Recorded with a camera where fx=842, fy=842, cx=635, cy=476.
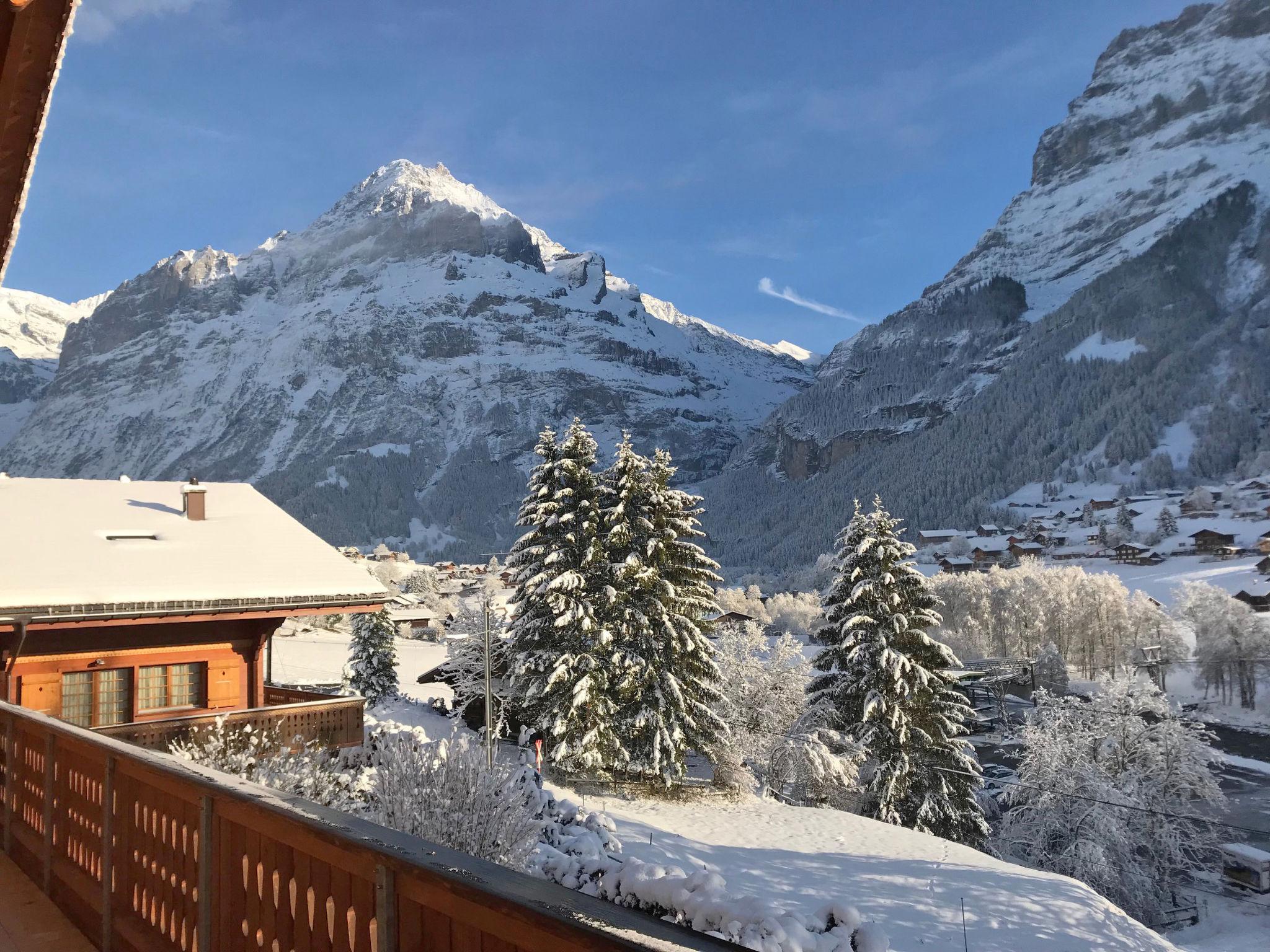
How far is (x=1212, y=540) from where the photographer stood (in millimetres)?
104188

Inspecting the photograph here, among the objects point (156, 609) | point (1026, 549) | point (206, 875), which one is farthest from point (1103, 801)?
point (1026, 549)

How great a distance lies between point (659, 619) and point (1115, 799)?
55.3 ft

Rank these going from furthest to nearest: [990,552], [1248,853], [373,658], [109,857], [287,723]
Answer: [990,552]
[373,658]
[1248,853]
[287,723]
[109,857]

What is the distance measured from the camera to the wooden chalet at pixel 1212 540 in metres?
103

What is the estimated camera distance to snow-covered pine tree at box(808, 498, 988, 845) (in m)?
25.7

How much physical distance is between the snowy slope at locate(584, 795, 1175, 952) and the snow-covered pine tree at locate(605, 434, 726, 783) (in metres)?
2.30

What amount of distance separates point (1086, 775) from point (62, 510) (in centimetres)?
3111

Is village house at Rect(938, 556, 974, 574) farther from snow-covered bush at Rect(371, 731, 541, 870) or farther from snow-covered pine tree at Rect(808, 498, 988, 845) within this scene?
snow-covered bush at Rect(371, 731, 541, 870)

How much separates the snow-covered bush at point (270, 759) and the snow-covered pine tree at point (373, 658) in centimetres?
2692

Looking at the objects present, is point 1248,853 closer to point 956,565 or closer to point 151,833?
point 151,833

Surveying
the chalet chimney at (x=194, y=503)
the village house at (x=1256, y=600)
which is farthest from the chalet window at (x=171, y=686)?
the village house at (x=1256, y=600)

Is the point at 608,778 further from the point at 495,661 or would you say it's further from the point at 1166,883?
the point at 1166,883

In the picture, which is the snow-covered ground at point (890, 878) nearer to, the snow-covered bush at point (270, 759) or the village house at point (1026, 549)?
the snow-covered bush at point (270, 759)

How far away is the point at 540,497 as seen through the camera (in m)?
27.0
